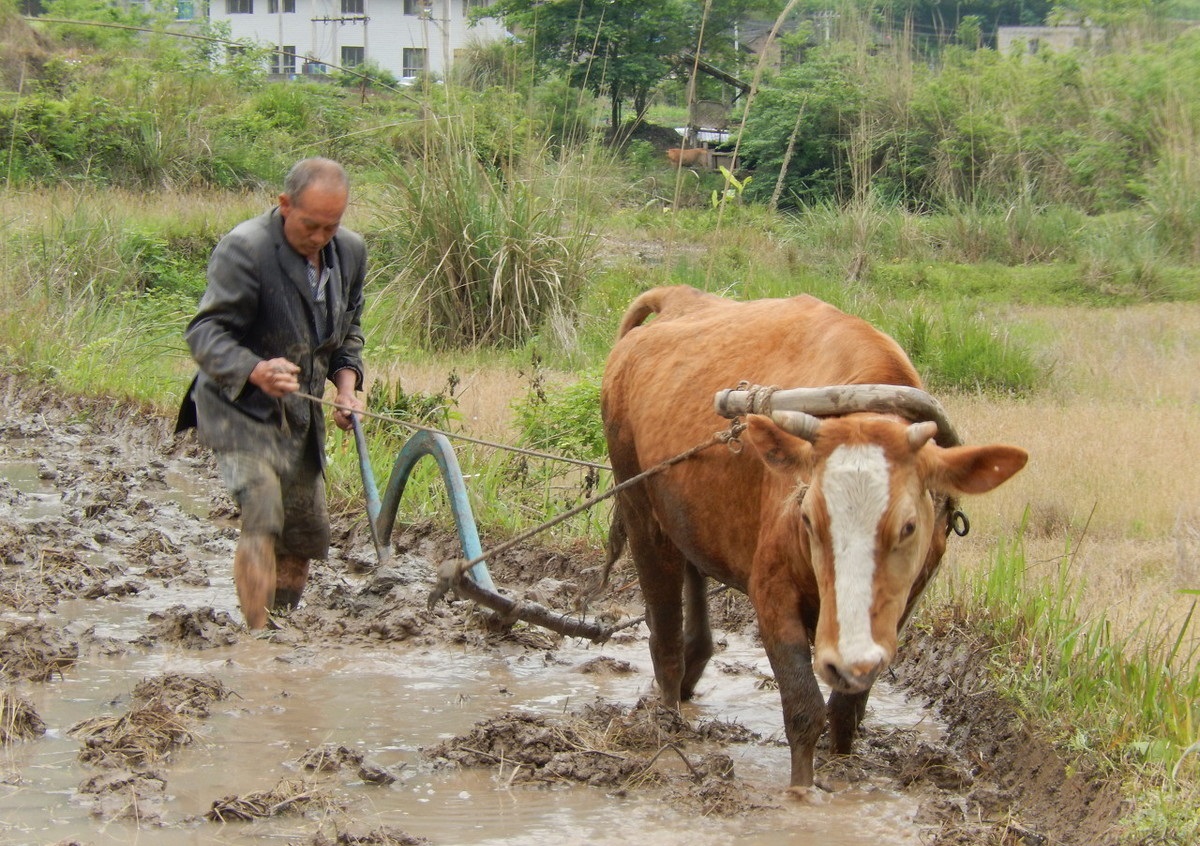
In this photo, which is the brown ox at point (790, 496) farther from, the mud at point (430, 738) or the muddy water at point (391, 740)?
the mud at point (430, 738)

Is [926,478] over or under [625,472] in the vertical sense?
over

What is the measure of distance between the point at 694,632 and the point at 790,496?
1773 millimetres

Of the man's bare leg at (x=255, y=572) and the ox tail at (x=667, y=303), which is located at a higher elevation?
the ox tail at (x=667, y=303)

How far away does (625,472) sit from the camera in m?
5.67

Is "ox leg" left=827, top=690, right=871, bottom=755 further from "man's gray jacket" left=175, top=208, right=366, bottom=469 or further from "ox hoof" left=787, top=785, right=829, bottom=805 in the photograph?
"man's gray jacket" left=175, top=208, right=366, bottom=469

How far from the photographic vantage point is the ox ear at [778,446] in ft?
12.9

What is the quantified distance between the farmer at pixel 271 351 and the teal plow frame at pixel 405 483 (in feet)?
0.78

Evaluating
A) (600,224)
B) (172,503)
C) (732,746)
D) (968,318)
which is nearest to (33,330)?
(172,503)

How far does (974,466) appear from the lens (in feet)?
12.7

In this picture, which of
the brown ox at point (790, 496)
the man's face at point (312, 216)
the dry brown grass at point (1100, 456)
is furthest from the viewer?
the dry brown grass at point (1100, 456)

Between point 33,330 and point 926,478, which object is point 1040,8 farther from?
point 926,478

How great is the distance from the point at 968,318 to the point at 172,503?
650 centimetres

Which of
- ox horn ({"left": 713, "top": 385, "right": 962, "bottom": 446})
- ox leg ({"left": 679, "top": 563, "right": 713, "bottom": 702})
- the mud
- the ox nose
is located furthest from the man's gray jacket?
the ox nose

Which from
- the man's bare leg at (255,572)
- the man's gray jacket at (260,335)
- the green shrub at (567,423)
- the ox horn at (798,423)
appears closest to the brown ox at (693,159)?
the green shrub at (567,423)
